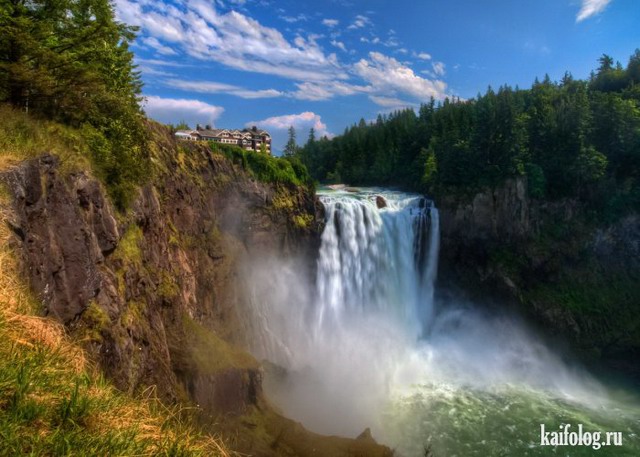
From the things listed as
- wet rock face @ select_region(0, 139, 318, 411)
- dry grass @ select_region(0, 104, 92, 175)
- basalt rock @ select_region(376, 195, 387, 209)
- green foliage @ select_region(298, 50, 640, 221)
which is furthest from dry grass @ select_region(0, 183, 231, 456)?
green foliage @ select_region(298, 50, 640, 221)

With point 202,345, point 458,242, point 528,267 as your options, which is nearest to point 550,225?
point 528,267

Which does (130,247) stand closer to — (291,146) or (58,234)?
(58,234)

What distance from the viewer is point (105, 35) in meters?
11.5

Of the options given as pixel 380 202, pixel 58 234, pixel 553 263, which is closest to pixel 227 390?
pixel 58 234

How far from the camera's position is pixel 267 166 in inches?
1097

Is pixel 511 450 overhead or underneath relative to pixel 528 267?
underneath

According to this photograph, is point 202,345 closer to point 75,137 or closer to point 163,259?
point 163,259

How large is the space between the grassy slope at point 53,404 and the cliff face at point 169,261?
1325mm

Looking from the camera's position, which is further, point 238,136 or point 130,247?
point 238,136

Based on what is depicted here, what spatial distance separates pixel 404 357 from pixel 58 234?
25298 millimetres

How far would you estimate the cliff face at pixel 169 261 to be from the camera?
8.07 metres

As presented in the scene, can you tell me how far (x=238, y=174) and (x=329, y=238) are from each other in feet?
28.8

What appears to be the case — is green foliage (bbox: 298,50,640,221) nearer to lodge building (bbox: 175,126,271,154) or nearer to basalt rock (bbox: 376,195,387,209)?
basalt rock (bbox: 376,195,387,209)

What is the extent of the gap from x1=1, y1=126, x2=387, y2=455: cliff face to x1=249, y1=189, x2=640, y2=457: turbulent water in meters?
3.16
